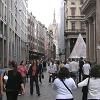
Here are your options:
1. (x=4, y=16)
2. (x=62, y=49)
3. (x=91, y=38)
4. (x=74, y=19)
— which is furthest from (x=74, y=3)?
(x=91, y=38)

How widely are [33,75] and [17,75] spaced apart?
8650 millimetres

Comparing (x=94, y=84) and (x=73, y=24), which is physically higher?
(x=73, y=24)

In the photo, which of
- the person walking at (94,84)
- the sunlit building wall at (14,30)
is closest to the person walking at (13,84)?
the person walking at (94,84)

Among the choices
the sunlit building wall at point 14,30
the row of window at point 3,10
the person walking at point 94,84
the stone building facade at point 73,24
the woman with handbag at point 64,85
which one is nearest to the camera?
the person walking at point 94,84

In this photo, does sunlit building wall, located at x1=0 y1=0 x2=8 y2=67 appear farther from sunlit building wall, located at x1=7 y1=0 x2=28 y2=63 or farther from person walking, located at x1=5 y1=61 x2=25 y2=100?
person walking, located at x1=5 y1=61 x2=25 y2=100

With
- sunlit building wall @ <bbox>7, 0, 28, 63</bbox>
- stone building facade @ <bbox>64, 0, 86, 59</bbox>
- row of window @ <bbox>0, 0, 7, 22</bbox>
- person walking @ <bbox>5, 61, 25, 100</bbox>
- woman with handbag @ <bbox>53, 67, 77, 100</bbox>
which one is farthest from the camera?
stone building facade @ <bbox>64, 0, 86, 59</bbox>

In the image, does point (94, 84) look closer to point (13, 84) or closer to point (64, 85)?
point (64, 85)

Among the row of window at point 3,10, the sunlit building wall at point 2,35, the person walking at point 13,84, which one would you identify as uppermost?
the row of window at point 3,10

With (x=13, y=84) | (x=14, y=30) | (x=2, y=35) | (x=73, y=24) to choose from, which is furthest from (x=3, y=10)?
(x=13, y=84)

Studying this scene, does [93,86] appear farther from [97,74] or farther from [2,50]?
[2,50]

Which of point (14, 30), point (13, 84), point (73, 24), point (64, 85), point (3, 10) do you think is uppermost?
point (73, 24)

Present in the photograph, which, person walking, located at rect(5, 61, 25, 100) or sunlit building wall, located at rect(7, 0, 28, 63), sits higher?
sunlit building wall, located at rect(7, 0, 28, 63)

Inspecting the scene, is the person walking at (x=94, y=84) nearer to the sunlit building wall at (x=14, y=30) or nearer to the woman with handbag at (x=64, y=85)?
the woman with handbag at (x=64, y=85)

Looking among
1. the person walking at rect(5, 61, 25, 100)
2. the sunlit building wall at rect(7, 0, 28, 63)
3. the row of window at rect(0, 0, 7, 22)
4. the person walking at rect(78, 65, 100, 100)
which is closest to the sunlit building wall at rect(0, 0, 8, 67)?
the row of window at rect(0, 0, 7, 22)
